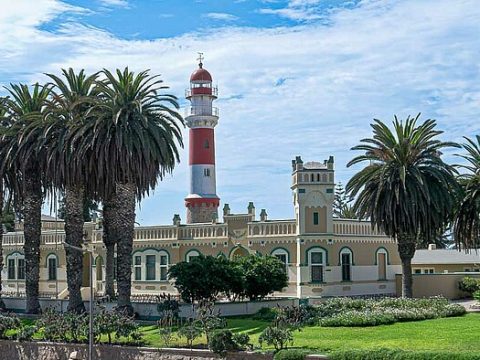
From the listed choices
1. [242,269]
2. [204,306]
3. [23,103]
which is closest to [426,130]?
[242,269]

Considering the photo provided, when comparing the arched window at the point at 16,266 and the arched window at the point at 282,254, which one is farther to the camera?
the arched window at the point at 16,266

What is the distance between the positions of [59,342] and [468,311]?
21764 millimetres

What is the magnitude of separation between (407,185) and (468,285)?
14.3 m

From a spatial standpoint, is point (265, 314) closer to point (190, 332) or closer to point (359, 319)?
point (359, 319)

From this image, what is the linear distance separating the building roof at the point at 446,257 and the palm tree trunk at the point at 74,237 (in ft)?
97.0

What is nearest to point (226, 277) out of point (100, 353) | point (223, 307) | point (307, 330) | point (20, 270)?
point (223, 307)

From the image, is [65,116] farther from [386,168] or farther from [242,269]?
[386,168]

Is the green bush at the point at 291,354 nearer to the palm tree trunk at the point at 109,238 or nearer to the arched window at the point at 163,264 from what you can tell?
the palm tree trunk at the point at 109,238

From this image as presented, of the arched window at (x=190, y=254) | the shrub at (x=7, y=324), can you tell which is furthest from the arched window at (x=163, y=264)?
the shrub at (x=7, y=324)

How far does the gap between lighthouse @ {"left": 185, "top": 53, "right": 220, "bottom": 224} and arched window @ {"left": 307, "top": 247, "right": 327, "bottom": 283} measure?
1315 centimetres

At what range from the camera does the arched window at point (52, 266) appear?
230ft

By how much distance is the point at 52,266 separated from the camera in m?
70.6

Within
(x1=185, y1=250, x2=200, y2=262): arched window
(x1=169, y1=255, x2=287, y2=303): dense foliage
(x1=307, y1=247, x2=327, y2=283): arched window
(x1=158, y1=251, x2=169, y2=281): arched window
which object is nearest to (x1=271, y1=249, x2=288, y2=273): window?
(x1=307, y1=247, x2=327, y2=283): arched window

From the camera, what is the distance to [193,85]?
70062 millimetres
